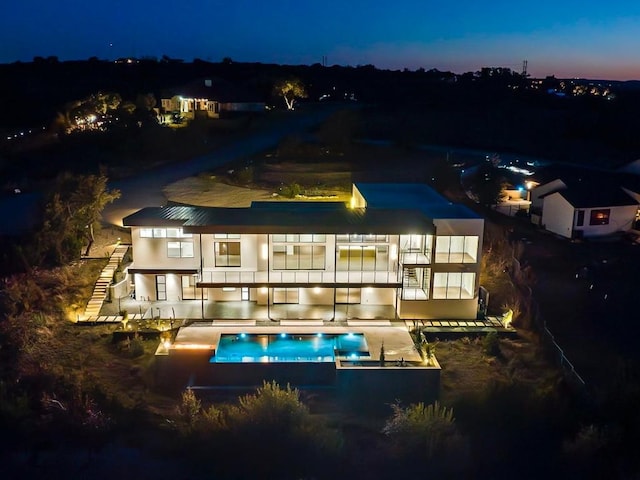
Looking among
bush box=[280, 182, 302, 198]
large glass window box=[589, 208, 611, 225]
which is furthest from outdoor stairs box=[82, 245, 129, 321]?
large glass window box=[589, 208, 611, 225]

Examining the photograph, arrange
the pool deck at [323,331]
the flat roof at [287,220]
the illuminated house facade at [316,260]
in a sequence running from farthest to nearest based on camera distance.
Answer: the illuminated house facade at [316,260]
the flat roof at [287,220]
the pool deck at [323,331]

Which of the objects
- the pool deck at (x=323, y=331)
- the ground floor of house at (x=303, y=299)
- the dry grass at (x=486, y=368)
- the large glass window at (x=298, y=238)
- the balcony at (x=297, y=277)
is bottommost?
the dry grass at (x=486, y=368)

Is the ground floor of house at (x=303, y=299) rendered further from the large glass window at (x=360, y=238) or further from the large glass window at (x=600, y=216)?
the large glass window at (x=600, y=216)

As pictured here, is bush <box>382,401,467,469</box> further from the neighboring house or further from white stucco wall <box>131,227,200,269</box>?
→ the neighboring house

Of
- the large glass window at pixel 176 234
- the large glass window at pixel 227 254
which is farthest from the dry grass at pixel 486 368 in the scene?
the large glass window at pixel 176 234

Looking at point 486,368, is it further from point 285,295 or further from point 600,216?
point 600,216

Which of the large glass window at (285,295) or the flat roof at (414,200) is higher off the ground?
the flat roof at (414,200)

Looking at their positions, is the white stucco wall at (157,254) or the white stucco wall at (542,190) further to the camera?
the white stucco wall at (542,190)

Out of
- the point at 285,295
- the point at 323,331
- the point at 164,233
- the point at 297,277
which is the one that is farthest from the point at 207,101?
the point at 323,331

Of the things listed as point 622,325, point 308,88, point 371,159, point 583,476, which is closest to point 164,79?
point 308,88
